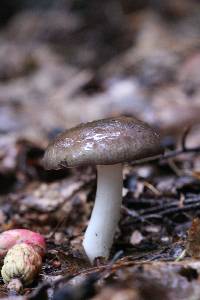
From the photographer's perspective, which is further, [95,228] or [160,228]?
[160,228]

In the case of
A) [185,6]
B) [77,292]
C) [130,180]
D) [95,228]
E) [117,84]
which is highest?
[185,6]

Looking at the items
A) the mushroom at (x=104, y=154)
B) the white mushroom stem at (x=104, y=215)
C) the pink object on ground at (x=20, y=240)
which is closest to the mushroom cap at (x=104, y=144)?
the mushroom at (x=104, y=154)

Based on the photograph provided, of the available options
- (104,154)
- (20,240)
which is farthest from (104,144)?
(20,240)

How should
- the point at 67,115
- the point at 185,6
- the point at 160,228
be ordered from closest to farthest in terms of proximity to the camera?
the point at 160,228, the point at 67,115, the point at 185,6

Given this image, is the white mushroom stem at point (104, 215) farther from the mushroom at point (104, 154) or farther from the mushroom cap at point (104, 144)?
the mushroom cap at point (104, 144)

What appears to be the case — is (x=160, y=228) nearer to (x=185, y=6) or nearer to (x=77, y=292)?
(x=77, y=292)

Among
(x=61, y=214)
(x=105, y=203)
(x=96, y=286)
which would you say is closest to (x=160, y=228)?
(x=105, y=203)
